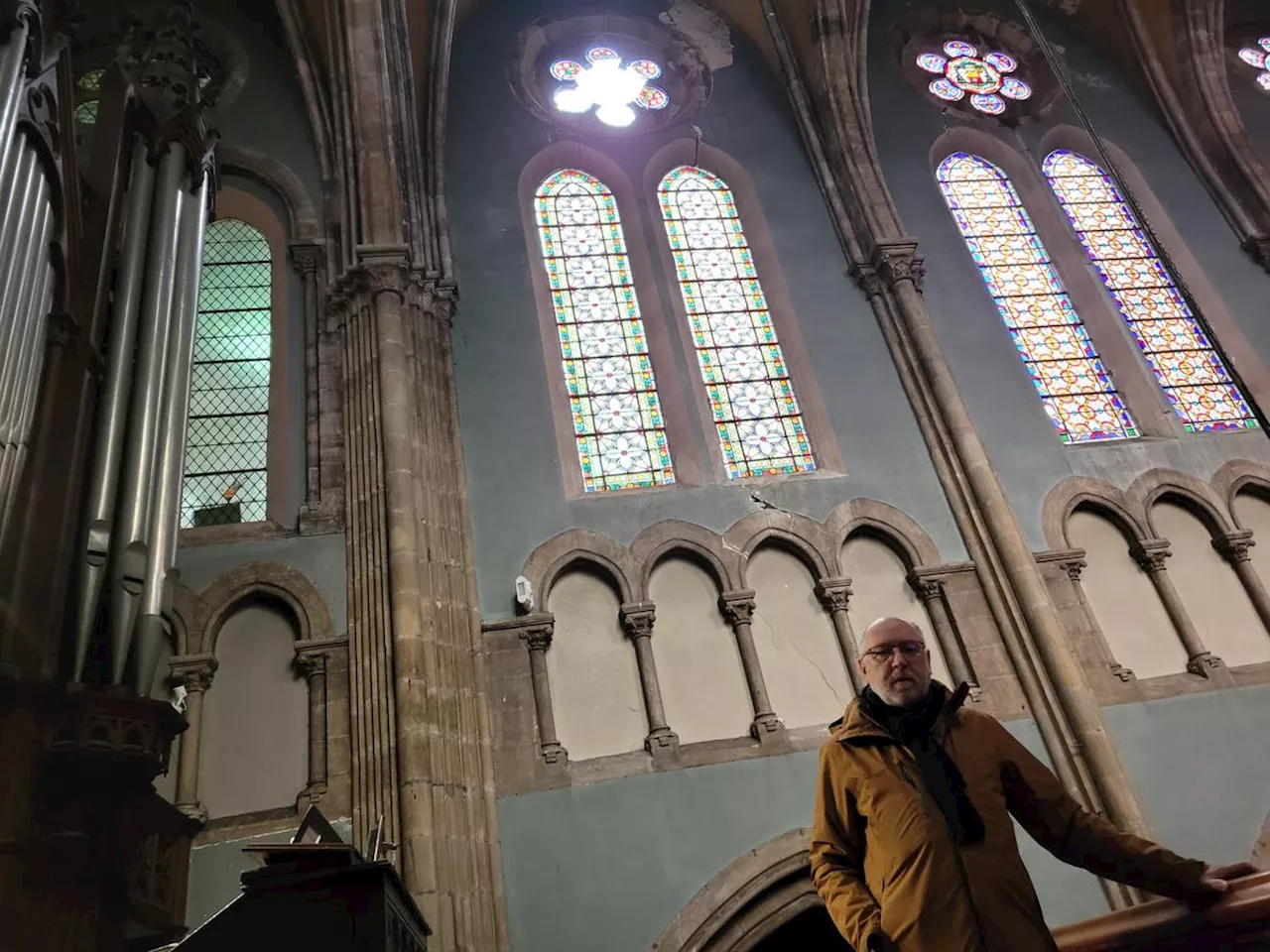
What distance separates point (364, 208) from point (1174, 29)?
9.50 meters

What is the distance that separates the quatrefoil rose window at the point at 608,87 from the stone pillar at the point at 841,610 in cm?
555

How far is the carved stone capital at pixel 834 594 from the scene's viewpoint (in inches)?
293

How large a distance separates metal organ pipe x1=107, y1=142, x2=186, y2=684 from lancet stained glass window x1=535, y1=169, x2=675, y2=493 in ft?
11.1

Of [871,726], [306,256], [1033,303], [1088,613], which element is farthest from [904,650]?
[1033,303]

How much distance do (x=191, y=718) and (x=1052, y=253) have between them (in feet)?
29.6

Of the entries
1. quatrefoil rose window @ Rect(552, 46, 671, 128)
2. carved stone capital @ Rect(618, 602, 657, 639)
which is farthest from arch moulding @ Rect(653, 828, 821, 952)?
quatrefoil rose window @ Rect(552, 46, 671, 128)

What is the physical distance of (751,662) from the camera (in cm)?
714

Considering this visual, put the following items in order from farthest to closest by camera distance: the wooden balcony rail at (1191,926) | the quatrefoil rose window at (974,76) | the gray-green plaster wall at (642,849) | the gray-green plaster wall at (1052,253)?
the quatrefoil rose window at (974,76), the gray-green plaster wall at (1052,253), the gray-green plaster wall at (642,849), the wooden balcony rail at (1191,926)

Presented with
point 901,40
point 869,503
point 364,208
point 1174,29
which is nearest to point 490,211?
point 364,208

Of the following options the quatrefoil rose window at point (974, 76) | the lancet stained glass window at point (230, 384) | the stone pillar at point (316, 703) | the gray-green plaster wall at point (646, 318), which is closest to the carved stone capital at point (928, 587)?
the gray-green plaster wall at point (646, 318)

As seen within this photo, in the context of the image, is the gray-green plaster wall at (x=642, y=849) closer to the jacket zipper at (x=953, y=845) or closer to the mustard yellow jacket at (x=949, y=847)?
the mustard yellow jacket at (x=949, y=847)

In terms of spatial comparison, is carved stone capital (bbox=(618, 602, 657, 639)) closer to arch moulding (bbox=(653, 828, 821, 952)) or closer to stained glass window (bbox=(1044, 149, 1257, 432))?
arch moulding (bbox=(653, 828, 821, 952))

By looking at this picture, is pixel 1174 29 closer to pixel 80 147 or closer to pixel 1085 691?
pixel 1085 691

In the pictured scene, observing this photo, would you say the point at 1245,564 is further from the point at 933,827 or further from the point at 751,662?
the point at 933,827
